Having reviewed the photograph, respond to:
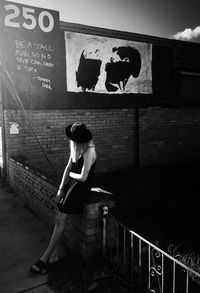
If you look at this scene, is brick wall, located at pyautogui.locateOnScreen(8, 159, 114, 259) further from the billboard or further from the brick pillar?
the billboard

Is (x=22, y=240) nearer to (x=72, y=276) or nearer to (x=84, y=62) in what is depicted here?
(x=72, y=276)

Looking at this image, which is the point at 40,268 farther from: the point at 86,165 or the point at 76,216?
the point at 86,165

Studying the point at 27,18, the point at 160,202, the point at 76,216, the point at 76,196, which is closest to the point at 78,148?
the point at 76,196

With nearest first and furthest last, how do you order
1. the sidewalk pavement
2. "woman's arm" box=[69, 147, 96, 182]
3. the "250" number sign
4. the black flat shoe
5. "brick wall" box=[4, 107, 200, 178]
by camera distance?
the sidewalk pavement, "woman's arm" box=[69, 147, 96, 182], the black flat shoe, the "250" number sign, "brick wall" box=[4, 107, 200, 178]

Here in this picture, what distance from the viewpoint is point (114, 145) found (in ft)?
30.9

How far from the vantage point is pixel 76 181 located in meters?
3.58

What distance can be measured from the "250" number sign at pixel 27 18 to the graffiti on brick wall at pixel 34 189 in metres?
3.62

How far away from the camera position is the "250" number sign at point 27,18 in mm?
7031

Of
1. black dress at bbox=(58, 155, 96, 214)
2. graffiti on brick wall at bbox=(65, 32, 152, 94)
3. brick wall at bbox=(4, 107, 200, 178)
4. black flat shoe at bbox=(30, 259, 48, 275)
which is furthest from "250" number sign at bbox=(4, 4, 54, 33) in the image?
black flat shoe at bbox=(30, 259, 48, 275)

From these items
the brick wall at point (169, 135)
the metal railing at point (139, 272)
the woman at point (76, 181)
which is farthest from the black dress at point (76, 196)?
the brick wall at point (169, 135)

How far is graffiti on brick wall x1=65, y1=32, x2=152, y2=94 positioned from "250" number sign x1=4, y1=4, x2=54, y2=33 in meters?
0.70

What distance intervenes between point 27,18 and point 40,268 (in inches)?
239

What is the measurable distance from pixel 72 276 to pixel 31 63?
5.71 meters

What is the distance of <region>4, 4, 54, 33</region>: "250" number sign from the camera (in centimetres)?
703
